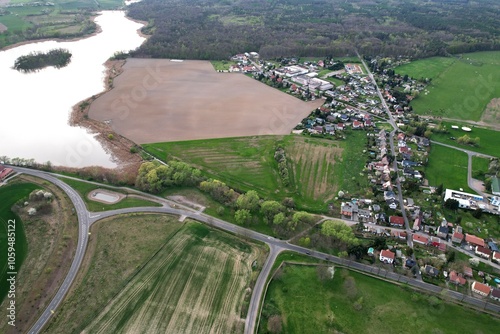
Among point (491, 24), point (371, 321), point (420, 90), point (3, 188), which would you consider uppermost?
point (491, 24)

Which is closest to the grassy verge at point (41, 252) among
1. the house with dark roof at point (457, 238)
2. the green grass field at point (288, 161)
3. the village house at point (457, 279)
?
the green grass field at point (288, 161)

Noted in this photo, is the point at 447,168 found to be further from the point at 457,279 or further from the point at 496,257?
the point at 457,279

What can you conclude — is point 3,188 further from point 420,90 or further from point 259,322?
point 420,90

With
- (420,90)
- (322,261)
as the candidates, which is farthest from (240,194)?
(420,90)

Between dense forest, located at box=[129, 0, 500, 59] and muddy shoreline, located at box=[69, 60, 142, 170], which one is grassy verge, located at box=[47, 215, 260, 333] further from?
dense forest, located at box=[129, 0, 500, 59]

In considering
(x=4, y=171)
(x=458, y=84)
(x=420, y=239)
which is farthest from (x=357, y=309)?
(x=458, y=84)

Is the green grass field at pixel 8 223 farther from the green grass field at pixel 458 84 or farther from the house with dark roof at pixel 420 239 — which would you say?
the green grass field at pixel 458 84
